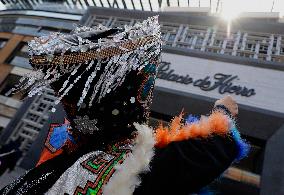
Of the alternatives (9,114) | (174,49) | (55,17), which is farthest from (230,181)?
(55,17)

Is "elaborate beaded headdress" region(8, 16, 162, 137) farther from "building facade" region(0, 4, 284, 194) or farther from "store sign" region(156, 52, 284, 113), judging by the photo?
"store sign" region(156, 52, 284, 113)

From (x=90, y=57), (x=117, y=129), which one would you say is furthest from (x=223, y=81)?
(x=90, y=57)

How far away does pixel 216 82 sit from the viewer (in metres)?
6.98

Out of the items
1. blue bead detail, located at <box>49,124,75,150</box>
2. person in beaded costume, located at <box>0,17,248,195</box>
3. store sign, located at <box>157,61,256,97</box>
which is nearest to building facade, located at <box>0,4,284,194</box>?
store sign, located at <box>157,61,256,97</box>

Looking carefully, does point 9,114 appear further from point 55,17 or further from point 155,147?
point 155,147

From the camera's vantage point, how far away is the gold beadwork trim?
1161mm

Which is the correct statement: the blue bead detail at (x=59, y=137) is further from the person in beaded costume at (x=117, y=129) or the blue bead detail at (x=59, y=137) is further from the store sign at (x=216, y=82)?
the store sign at (x=216, y=82)

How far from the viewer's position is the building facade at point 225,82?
240 inches

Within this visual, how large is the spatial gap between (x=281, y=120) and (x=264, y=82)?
3.26 feet

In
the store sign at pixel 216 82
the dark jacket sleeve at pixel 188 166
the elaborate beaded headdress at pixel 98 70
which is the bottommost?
the dark jacket sleeve at pixel 188 166

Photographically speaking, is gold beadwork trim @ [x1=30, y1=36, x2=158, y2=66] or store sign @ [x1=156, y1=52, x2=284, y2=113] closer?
gold beadwork trim @ [x1=30, y1=36, x2=158, y2=66]

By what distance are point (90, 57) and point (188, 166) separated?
54 centimetres

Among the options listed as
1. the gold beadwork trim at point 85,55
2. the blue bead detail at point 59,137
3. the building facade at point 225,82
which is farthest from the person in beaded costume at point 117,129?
the building facade at point 225,82

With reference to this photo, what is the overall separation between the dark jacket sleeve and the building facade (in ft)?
16.0
